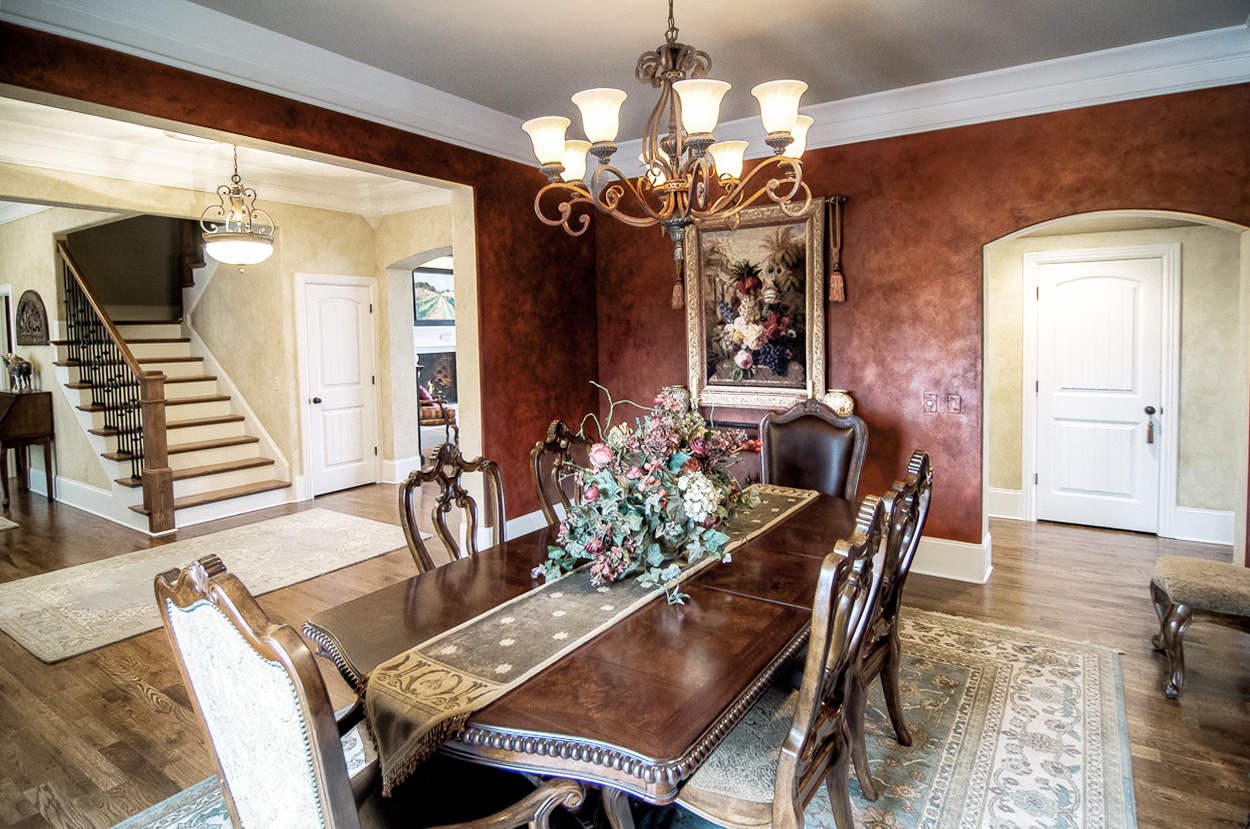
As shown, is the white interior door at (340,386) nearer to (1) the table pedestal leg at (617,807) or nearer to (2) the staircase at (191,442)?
(2) the staircase at (191,442)

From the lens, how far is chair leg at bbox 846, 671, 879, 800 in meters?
1.98

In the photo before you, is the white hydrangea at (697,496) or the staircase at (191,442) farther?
the staircase at (191,442)

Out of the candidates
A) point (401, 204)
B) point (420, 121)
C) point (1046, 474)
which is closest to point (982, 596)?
point (1046, 474)

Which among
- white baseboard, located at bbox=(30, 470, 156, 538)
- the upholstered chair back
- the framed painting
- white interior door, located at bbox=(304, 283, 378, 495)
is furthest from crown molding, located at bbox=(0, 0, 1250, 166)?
white baseboard, located at bbox=(30, 470, 156, 538)

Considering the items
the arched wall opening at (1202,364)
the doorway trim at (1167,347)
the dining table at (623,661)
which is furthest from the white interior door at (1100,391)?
the dining table at (623,661)

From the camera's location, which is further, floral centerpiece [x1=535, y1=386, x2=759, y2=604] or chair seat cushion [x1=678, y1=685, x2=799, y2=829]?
floral centerpiece [x1=535, y1=386, x2=759, y2=604]

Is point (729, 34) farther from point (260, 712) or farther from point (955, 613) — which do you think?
point (260, 712)

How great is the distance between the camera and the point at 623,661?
1.58m

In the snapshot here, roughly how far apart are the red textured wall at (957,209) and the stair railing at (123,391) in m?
5.14

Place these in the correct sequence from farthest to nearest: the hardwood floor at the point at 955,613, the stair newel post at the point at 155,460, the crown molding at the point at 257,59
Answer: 1. the stair newel post at the point at 155,460
2. the crown molding at the point at 257,59
3. the hardwood floor at the point at 955,613

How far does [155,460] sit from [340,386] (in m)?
1.83

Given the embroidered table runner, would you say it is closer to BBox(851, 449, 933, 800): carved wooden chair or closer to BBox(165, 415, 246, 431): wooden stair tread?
BBox(851, 449, 933, 800): carved wooden chair

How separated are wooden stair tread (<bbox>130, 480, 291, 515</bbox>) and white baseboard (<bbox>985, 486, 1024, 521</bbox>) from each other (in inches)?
244

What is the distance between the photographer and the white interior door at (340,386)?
265 inches
